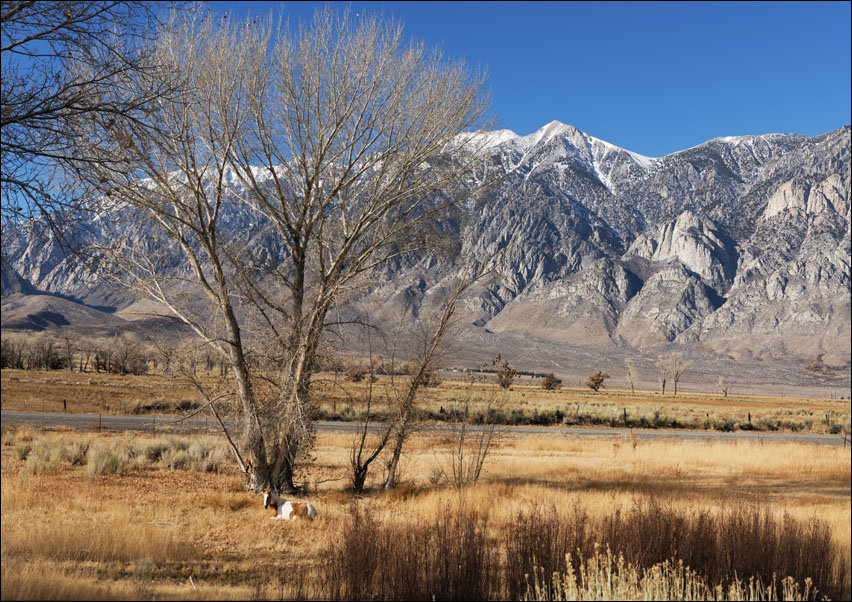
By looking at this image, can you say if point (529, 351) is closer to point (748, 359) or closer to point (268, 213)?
point (748, 359)

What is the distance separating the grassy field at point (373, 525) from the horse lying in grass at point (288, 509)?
18cm

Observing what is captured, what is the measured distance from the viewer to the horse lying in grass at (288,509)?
1159 cm

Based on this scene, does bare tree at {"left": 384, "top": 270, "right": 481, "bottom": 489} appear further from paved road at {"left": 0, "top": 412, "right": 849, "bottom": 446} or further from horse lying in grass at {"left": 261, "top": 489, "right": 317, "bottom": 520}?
paved road at {"left": 0, "top": 412, "right": 849, "bottom": 446}

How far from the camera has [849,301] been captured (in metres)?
183

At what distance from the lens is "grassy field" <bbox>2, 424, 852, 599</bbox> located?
7.07 metres

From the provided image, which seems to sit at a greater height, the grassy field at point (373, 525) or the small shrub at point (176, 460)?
the grassy field at point (373, 525)

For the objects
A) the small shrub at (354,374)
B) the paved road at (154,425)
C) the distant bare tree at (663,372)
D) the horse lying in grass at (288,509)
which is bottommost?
the paved road at (154,425)

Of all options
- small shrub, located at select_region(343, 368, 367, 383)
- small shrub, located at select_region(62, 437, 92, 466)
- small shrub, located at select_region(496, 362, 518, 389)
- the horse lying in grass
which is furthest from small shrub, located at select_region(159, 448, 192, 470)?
small shrub, located at select_region(496, 362, 518, 389)

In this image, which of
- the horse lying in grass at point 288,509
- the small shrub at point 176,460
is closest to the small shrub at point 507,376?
the horse lying in grass at point 288,509

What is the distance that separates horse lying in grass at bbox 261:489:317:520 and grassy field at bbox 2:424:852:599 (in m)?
0.18

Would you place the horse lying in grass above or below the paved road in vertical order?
above

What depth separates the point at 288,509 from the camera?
1161 centimetres

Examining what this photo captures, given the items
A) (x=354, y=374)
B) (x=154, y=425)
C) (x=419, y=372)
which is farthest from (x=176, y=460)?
(x=419, y=372)

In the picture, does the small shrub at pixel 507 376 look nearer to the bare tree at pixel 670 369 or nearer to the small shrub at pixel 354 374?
the small shrub at pixel 354 374
